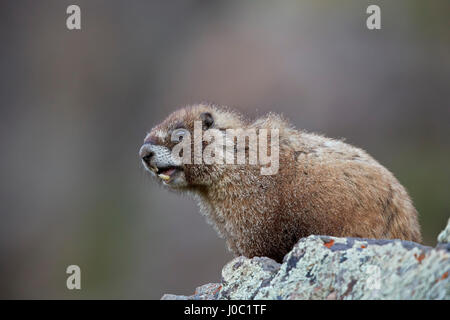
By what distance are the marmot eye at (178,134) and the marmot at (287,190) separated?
0.01 m

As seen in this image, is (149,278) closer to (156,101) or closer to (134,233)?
(134,233)

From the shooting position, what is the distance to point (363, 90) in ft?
63.2

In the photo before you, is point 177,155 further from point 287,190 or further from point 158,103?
point 158,103

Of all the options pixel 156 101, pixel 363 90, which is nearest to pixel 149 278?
pixel 156 101

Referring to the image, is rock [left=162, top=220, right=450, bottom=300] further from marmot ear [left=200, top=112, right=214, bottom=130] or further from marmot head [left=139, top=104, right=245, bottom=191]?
marmot ear [left=200, top=112, right=214, bottom=130]

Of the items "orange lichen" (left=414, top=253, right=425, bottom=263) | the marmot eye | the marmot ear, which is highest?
the marmot ear

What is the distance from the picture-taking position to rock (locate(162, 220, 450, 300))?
15.8ft

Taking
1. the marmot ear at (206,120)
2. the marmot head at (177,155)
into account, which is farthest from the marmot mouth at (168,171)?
the marmot ear at (206,120)

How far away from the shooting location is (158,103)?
854 inches

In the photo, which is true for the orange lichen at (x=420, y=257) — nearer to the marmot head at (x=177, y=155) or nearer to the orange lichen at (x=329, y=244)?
the orange lichen at (x=329, y=244)

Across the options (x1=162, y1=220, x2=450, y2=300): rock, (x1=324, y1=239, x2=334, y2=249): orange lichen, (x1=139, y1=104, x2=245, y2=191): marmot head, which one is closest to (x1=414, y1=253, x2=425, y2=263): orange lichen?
(x1=162, y1=220, x2=450, y2=300): rock

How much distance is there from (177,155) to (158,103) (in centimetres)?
1393
